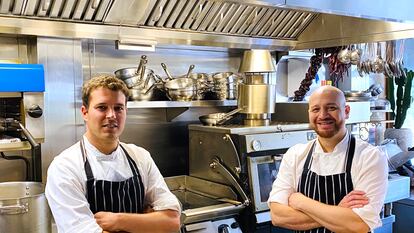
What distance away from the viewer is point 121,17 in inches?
116

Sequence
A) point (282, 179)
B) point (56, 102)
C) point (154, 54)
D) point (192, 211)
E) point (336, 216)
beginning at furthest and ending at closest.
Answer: point (154, 54)
point (56, 102)
point (192, 211)
point (282, 179)
point (336, 216)

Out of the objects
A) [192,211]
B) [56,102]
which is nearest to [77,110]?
[56,102]

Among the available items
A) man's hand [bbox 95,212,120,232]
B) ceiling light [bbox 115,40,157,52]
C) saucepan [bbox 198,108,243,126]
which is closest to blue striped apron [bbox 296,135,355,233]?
man's hand [bbox 95,212,120,232]

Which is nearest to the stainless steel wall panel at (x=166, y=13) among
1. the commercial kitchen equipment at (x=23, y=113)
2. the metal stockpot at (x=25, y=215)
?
the commercial kitchen equipment at (x=23, y=113)

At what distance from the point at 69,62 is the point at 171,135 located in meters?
0.99

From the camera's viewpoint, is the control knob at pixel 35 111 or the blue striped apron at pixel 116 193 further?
the control knob at pixel 35 111

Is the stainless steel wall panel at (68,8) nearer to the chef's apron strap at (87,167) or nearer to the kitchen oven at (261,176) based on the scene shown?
the chef's apron strap at (87,167)

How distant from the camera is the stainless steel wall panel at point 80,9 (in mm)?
2727

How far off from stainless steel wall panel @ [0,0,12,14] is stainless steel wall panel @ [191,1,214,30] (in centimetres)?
125

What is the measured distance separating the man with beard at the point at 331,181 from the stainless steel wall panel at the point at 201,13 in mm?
1309

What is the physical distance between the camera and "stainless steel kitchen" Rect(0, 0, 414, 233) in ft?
7.09

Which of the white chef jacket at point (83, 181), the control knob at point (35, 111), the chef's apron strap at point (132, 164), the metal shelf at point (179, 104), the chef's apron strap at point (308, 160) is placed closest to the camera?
the white chef jacket at point (83, 181)

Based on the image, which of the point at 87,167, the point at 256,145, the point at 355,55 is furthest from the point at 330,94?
the point at 355,55

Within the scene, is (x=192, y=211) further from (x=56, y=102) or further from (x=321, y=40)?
(x=321, y=40)
